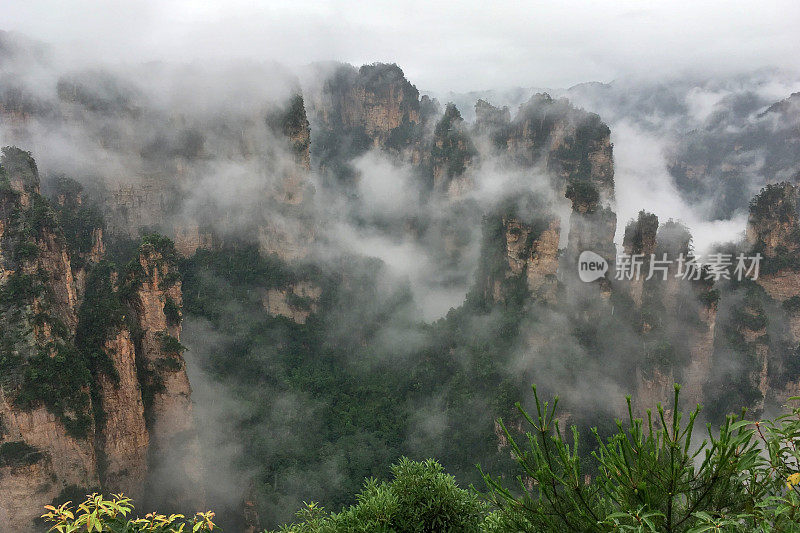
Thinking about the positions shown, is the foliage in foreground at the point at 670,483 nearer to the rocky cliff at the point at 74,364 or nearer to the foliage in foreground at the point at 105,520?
the foliage in foreground at the point at 105,520

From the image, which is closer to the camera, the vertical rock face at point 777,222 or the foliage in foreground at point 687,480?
the foliage in foreground at point 687,480

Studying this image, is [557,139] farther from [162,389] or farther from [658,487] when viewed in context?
[658,487]

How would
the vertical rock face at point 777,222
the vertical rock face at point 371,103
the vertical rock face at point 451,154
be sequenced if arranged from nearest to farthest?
the vertical rock face at point 777,222 < the vertical rock face at point 451,154 < the vertical rock face at point 371,103

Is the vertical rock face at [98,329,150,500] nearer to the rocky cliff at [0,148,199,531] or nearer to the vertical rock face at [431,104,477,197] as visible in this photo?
the rocky cliff at [0,148,199,531]

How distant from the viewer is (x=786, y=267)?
3259cm

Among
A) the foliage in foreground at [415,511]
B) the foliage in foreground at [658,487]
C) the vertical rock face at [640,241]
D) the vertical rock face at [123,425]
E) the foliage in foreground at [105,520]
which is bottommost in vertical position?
the vertical rock face at [123,425]

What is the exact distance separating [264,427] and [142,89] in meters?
30.3

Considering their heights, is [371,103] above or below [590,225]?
above

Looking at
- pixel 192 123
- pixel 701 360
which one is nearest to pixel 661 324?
pixel 701 360

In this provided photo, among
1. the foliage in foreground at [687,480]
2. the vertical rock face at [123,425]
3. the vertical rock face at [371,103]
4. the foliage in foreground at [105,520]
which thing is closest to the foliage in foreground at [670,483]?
the foliage in foreground at [687,480]

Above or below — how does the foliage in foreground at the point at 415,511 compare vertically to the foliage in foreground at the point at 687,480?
below

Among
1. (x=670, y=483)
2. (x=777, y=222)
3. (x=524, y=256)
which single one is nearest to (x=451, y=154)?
(x=524, y=256)

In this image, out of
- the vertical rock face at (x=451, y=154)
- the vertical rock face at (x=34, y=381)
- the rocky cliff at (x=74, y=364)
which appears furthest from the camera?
the vertical rock face at (x=451, y=154)

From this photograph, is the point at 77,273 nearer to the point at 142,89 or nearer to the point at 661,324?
the point at 142,89
